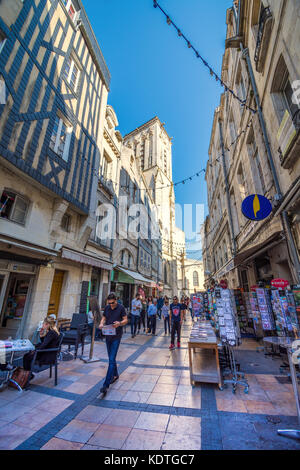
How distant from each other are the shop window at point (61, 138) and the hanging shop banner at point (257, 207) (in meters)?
7.70

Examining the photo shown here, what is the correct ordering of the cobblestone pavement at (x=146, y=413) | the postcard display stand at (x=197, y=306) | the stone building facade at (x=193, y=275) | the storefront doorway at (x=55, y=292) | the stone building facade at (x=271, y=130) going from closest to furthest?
the cobblestone pavement at (x=146, y=413)
the stone building facade at (x=271, y=130)
the storefront doorway at (x=55, y=292)
the postcard display stand at (x=197, y=306)
the stone building facade at (x=193, y=275)

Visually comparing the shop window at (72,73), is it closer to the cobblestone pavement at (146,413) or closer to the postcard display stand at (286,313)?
the cobblestone pavement at (146,413)

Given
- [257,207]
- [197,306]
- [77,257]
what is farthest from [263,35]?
[197,306]

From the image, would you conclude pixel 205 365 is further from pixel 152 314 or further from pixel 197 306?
pixel 197 306

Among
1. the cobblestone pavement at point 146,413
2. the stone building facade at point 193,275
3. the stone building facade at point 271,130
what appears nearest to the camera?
the cobblestone pavement at point 146,413

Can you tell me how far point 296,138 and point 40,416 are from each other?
6.90 m

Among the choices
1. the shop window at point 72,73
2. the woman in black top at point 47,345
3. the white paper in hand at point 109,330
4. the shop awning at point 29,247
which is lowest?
the woman in black top at point 47,345

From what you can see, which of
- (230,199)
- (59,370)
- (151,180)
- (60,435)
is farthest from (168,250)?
(60,435)

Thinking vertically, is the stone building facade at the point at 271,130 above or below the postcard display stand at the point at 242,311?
above

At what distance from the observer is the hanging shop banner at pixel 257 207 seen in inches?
217

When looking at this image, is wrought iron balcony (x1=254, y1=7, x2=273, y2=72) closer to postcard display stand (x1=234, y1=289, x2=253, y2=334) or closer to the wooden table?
the wooden table

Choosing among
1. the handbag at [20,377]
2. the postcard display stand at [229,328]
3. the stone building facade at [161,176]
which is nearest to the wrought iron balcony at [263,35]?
the postcard display stand at [229,328]
